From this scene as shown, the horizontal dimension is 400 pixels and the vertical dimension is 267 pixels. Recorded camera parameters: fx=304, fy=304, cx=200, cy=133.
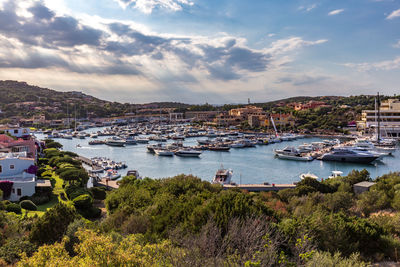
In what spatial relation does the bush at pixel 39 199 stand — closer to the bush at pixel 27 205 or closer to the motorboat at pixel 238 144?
the bush at pixel 27 205

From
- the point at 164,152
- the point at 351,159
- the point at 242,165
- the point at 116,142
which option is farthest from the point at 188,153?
the point at 351,159

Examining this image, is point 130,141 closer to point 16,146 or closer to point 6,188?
point 16,146

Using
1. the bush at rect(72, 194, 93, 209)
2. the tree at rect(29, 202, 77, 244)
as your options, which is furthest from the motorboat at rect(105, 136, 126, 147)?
the tree at rect(29, 202, 77, 244)

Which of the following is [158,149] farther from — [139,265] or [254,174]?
[139,265]

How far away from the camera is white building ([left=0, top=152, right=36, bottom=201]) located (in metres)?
15.8

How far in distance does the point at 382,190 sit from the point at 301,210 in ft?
17.2

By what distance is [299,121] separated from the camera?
6881 centimetres

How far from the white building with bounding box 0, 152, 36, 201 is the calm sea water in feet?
37.5

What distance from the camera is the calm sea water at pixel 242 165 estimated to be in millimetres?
27612

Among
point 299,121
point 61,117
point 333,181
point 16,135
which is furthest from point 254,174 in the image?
point 61,117

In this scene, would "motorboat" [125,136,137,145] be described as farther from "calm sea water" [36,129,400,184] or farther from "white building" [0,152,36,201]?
"white building" [0,152,36,201]

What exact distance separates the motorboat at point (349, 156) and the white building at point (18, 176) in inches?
1136

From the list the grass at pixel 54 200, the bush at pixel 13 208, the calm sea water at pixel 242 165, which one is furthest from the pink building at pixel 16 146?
the bush at pixel 13 208

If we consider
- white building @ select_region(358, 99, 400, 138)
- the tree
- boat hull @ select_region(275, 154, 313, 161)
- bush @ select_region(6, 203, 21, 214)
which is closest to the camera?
the tree
